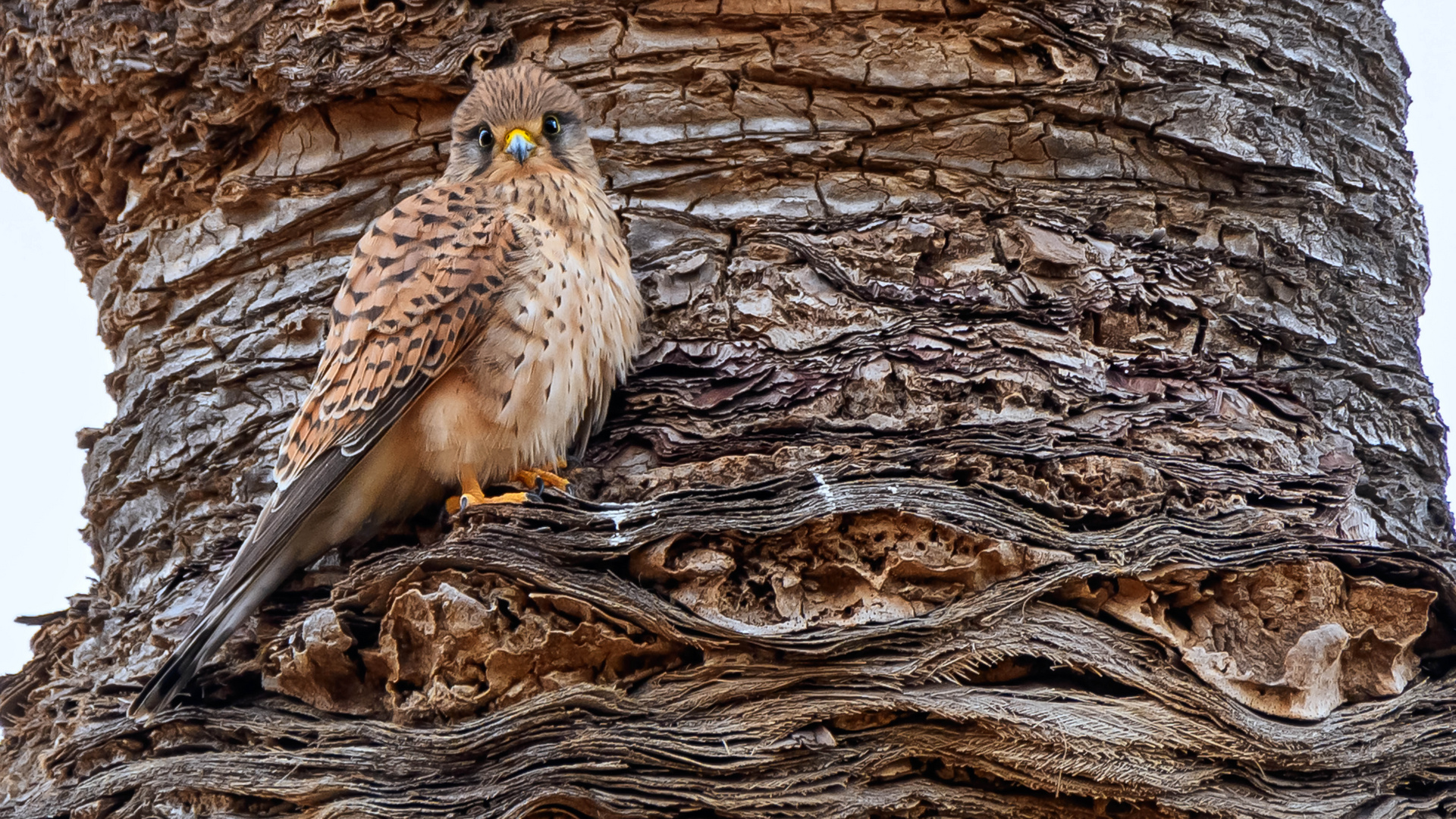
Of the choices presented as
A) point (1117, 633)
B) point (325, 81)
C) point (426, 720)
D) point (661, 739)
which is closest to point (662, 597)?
point (661, 739)

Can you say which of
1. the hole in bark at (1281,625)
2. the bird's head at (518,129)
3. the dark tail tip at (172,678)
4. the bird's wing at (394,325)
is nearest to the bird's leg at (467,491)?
the bird's wing at (394,325)

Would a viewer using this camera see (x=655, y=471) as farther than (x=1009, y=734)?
Yes

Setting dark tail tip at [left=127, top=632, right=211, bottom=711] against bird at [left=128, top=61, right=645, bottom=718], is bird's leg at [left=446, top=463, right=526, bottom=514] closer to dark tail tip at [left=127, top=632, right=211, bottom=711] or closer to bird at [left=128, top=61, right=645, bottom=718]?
bird at [left=128, top=61, right=645, bottom=718]

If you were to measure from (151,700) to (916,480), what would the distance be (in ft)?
5.49

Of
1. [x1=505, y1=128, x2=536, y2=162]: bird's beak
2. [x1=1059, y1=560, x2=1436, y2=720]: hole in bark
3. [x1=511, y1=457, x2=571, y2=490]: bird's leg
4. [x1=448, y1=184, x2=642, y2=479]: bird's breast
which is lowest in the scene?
[x1=1059, y1=560, x2=1436, y2=720]: hole in bark

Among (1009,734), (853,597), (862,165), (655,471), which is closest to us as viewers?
(1009,734)

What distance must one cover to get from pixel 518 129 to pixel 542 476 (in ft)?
3.21

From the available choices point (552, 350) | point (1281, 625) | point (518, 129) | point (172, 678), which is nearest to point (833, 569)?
point (1281, 625)

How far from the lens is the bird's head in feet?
10.9

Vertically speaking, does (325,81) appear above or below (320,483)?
above

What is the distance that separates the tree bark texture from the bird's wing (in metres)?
0.18

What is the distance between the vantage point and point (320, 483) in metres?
2.93

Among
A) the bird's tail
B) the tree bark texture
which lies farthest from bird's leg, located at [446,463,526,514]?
the bird's tail

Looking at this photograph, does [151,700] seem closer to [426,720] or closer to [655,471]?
[426,720]
